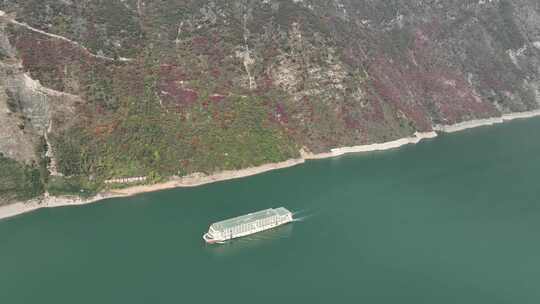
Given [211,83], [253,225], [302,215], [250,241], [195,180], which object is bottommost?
[250,241]

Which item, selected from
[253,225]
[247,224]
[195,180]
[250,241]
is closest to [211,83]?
[195,180]

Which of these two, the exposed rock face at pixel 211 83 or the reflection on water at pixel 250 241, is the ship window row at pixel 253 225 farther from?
the exposed rock face at pixel 211 83

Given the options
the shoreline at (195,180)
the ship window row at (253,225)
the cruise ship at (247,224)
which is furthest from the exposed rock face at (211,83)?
the ship window row at (253,225)

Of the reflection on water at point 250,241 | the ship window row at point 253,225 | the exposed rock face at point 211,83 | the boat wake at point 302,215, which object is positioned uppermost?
the exposed rock face at point 211,83

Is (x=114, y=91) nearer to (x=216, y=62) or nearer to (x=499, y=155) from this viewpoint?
(x=216, y=62)

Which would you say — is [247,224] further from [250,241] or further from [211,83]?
Answer: [211,83]

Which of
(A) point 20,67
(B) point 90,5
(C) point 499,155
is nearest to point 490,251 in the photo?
(C) point 499,155
